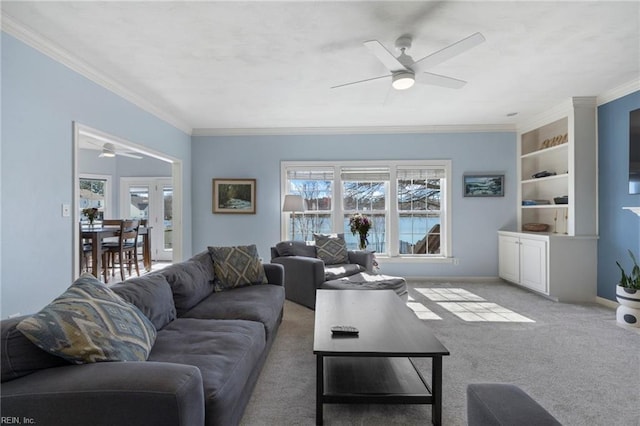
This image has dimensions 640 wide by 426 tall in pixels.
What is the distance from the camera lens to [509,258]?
4992 mm

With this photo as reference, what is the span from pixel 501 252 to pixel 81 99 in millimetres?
5976

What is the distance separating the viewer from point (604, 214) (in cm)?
402

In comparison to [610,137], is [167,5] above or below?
above

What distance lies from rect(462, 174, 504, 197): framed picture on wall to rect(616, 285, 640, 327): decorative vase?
89.6 inches

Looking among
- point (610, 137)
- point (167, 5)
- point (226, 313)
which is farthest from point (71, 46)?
point (610, 137)

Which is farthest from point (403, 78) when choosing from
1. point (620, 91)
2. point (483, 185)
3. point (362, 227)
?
point (483, 185)

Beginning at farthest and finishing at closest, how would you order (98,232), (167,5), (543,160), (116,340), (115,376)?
(543,160)
(98,232)
(167,5)
(116,340)
(115,376)

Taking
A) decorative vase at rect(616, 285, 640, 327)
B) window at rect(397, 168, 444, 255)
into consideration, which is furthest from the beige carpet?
window at rect(397, 168, 444, 255)

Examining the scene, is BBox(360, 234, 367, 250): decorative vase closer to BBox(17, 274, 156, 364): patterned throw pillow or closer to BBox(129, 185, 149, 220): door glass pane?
BBox(17, 274, 156, 364): patterned throw pillow

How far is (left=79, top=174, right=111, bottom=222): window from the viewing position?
7.09 m

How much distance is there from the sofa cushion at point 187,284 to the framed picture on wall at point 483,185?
4438 millimetres

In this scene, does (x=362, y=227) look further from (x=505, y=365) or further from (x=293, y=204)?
(x=505, y=365)

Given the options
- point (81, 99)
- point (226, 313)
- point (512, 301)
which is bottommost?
point (512, 301)

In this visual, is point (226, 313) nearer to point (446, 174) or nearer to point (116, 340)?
point (116, 340)
